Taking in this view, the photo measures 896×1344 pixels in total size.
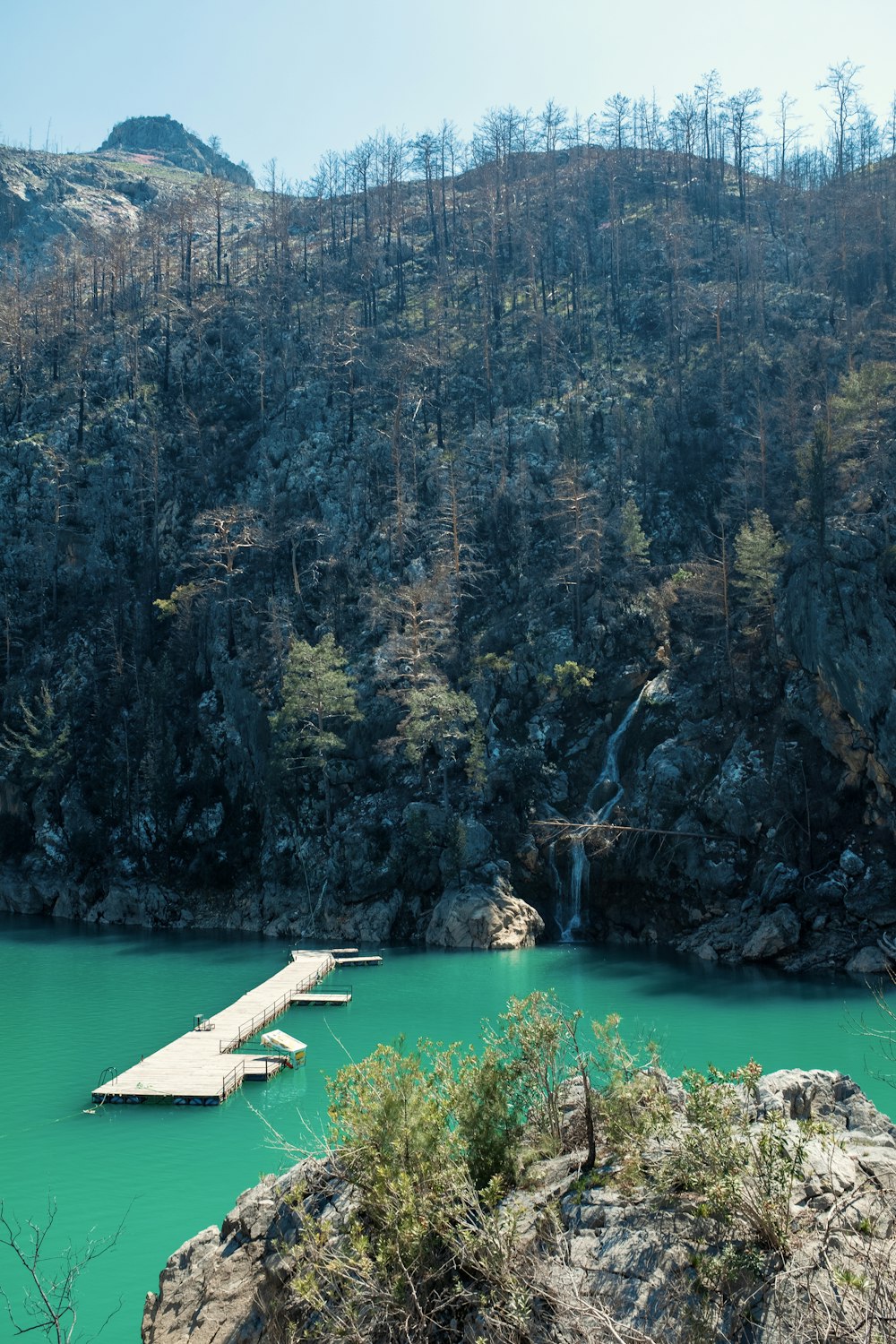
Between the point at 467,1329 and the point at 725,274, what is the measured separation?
77.9 m

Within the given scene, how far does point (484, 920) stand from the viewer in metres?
41.9

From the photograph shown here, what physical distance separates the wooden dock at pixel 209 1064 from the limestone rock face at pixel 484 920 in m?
8.93

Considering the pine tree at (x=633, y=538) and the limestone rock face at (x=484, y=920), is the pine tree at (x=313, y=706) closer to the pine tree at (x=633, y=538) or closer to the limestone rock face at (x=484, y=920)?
the limestone rock face at (x=484, y=920)

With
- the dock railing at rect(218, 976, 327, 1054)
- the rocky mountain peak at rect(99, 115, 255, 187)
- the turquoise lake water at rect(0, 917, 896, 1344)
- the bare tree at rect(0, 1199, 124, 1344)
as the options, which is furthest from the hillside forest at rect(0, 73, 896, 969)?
the rocky mountain peak at rect(99, 115, 255, 187)

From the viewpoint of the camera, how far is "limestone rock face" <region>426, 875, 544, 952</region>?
137ft

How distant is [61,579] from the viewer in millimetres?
63812

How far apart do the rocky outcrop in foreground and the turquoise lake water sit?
1703 mm

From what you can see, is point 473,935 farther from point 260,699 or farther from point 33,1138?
point 33,1138

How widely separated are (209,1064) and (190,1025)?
5009 millimetres

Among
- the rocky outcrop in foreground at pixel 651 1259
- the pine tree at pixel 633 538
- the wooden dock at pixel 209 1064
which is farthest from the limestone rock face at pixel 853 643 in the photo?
the rocky outcrop in foreground at pixel 651 1259

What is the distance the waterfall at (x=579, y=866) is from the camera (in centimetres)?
4334

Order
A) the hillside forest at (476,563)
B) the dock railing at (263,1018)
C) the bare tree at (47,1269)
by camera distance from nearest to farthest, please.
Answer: the bare tree at (47,1269), the dock railing at (263,1018), the hillside forest at (476,563)

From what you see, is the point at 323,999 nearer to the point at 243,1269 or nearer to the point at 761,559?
the point at 243,1269

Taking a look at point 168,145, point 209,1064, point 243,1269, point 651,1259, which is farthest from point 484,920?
point 168,145
